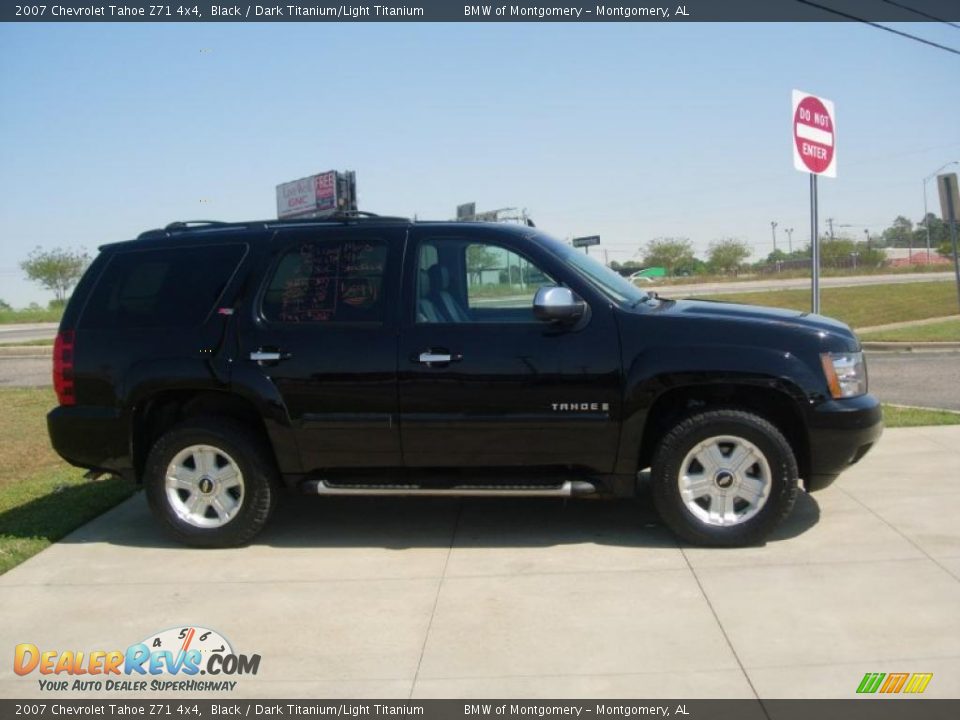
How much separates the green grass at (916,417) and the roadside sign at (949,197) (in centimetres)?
896

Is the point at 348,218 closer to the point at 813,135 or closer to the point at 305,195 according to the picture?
the point at 813,135

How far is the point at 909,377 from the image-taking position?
12.8 meters

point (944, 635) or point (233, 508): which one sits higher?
point (233, 508)

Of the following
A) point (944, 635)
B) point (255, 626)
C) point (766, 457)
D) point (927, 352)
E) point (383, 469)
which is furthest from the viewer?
point (927, 352)

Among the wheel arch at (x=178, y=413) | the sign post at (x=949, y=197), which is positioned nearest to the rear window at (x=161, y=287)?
the wheel arch at (x=178, y=413)

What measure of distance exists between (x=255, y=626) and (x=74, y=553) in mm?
1899

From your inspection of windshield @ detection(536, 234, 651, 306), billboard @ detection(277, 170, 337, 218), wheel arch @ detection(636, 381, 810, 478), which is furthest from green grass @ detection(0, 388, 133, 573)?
billboard @ detection(277, 170, 337, 218)

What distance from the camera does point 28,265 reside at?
66000mm

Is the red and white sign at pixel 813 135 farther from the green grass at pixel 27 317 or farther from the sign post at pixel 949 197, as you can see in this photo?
the green grass at pixel 27 317

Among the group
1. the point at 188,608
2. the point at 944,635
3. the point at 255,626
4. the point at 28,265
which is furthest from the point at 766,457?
the point at 28,265

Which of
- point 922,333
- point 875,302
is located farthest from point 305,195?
point 875,302

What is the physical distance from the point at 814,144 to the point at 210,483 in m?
6.34

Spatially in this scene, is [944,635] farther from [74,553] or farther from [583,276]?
Answer: [74,553]
